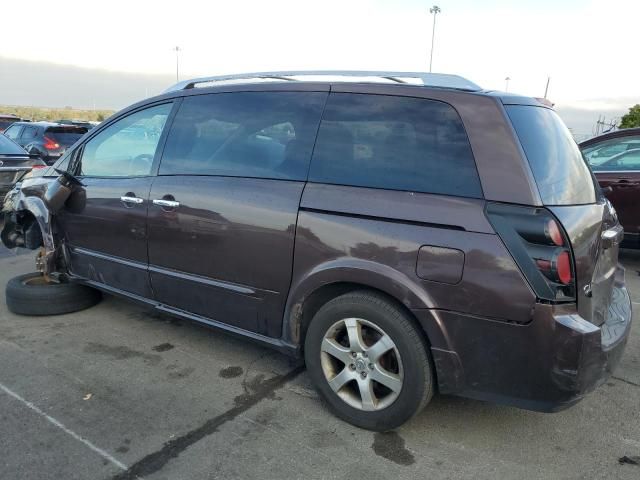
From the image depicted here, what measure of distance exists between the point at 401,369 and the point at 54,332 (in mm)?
2898

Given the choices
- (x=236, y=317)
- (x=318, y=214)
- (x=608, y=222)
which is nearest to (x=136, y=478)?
(x=236, y=317)

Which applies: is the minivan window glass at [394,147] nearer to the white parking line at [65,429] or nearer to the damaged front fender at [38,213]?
the white parking line at [65,429]

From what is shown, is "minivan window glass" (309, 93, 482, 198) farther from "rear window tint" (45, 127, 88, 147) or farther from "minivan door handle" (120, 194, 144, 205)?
"rear window tint" (45, 127, 88, 147)

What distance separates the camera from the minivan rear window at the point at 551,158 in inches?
97.8

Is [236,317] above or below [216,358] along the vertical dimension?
above

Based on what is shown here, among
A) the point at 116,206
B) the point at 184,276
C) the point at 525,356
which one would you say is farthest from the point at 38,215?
the point at 525,356

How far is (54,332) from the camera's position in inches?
162

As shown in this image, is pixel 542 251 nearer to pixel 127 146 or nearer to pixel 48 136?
pixel 127 146

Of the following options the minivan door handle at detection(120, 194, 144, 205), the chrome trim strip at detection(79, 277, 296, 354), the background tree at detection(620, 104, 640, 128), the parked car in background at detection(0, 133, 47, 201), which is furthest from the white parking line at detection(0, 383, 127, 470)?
the background tree at detection(620, 104, 640, 128)

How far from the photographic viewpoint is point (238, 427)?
2867mm

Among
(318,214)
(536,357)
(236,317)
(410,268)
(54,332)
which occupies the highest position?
(318,214)

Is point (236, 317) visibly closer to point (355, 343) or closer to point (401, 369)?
point (355, 343)

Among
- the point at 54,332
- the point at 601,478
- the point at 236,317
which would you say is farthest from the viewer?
the point at 54,332

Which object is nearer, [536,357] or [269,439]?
[536,357]
